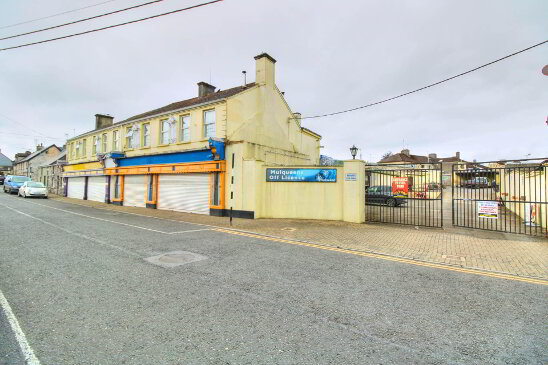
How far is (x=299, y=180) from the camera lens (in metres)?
13.9

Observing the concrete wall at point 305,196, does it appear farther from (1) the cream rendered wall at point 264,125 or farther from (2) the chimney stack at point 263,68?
(2) the chimney stack at point 263,68

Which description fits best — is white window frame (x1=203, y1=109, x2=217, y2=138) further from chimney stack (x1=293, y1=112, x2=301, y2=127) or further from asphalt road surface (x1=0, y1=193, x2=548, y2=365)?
asphalt road surface (x1=0, y1=193, x2=548, y2=365)

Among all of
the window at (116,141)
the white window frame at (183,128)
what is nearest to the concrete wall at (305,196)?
the white window frame at (183,128)

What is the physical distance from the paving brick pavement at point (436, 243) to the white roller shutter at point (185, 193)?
18.8 feet

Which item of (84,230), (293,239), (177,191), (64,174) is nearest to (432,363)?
(293,239)

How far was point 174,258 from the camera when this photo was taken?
20.7ft

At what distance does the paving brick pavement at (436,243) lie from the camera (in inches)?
251

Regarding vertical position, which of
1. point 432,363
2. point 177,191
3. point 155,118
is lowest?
point 432,363

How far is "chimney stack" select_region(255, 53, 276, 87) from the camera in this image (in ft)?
58.3

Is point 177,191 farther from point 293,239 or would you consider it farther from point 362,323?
point 362,323

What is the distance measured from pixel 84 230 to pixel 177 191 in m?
8.37

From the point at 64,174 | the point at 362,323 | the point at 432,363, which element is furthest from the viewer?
the point at 64,174

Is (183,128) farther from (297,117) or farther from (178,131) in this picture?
(297,117)

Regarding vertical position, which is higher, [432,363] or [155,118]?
[155,118]
